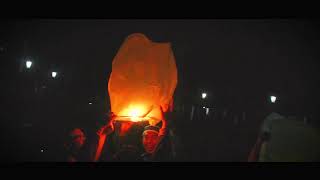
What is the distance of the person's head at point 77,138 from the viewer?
394 centimetres

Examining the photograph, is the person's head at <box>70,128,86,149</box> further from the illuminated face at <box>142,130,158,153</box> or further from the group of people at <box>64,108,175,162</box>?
the illuminated face at <box>142,130,158,153</box>

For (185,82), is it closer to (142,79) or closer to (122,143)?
(142,79)

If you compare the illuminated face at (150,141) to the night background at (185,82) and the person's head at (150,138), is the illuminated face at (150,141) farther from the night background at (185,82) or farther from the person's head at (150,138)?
the night background at (185,82)

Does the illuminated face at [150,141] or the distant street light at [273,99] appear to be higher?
the distant street light at [273,99]

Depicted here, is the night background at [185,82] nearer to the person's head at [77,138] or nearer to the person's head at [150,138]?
the person's head at [77,138]

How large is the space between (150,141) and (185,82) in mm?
759

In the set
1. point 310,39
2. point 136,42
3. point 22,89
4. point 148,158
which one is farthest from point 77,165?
point 310,39

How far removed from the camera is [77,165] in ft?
12.8

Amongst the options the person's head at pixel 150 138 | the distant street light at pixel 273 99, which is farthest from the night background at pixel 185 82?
the person's head at pixel 150 138

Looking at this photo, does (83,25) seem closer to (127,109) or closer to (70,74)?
(70,74)

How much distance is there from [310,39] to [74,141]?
2.81 metres

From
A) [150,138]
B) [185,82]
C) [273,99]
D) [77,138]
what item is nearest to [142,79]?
[185,82]

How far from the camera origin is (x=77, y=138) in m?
3.94

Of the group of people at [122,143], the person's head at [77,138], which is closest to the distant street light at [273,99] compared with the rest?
the group of people at [122,143]
